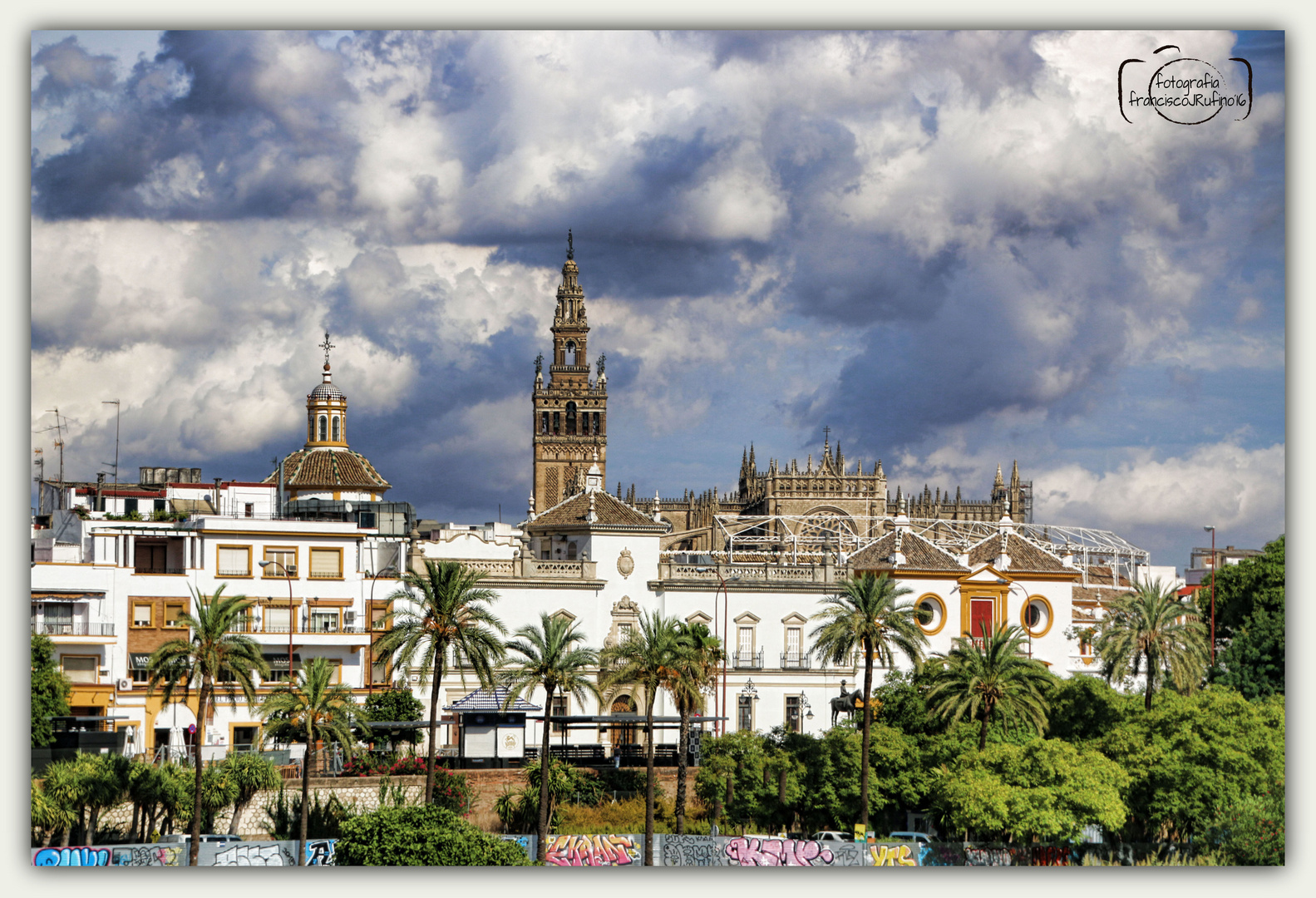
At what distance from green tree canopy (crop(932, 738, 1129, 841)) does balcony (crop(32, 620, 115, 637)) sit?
25.1m

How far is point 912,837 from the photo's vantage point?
4366cm

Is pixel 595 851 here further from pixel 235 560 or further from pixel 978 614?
pixel 978 614

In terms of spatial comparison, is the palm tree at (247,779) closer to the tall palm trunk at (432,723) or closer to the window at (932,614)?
the tall palm trunk at (432,723)

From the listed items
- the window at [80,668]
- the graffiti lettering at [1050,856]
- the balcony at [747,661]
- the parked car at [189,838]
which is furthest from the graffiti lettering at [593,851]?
the balcony at [747,661]


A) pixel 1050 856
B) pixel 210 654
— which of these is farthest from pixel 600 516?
pixel 1050 856

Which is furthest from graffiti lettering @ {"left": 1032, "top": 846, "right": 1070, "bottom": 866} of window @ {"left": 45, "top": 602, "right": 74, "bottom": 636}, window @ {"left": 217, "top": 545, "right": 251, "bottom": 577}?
window @ {"left": 45, "top": 602, "right": 74, "bottom": 636}

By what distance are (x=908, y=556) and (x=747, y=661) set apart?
7.78 metres

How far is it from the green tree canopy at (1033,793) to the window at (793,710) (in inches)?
721

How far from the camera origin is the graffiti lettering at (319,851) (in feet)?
127

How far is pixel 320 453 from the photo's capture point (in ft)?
240

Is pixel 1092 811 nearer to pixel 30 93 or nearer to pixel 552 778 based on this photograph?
pixel 552 778

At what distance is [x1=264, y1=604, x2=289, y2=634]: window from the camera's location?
54.4m

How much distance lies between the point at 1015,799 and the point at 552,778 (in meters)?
13.5
